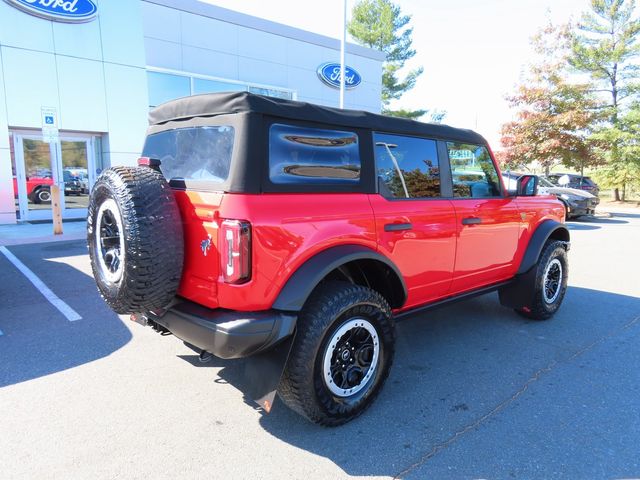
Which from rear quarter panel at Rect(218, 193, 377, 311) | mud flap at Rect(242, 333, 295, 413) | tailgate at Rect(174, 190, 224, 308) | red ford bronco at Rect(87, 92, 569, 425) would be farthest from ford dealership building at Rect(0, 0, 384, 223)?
mud flap at Rect(242, 333, 295, 413)

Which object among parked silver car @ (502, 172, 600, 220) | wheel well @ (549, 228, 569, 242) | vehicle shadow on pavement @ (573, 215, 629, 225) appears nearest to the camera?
wheel well @ (549, 228, 569, 242)

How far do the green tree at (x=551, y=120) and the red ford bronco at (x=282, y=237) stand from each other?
64.0 ft

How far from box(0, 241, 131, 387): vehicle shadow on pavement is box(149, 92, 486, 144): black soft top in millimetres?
2037

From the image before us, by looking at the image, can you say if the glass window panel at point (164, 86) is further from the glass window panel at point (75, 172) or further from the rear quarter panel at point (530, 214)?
the rear quarter panel at point (530, 214)

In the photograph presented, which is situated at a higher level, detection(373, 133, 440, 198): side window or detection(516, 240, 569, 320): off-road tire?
detection(373, 133, 440, 198): side window

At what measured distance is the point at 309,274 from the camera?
2.51 metres

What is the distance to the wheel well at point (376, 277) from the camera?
9.87 ft

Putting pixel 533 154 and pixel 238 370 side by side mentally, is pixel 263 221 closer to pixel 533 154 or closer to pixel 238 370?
pixel 238 370

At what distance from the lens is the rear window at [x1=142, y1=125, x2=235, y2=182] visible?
2543mm

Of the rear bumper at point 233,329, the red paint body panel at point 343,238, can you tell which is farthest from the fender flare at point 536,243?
the rear bumper at point 233,329

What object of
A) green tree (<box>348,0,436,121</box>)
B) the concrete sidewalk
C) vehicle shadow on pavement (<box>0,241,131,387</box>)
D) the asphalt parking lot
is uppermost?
green tree (<box>348,0,436,121</box>)

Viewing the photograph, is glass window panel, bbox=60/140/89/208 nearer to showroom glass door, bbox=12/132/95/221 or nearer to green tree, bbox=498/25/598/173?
showroom glass door, bbox=12/132/95/221

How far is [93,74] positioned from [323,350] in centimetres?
1282

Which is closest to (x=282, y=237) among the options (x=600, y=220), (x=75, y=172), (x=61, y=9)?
(x=61, y=9)
